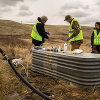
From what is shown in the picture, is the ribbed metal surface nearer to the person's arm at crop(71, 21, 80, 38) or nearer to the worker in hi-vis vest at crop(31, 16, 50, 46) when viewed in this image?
the worker in hi-vis vest at crop(31, 16, 50, 46)

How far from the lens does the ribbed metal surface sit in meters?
2.82

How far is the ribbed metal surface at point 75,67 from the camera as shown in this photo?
→ 2.82 metres

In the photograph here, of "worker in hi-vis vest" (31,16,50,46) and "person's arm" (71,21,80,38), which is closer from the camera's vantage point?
"person's arm" (71,21,80,38)

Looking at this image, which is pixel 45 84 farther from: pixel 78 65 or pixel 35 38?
pixel 35 38

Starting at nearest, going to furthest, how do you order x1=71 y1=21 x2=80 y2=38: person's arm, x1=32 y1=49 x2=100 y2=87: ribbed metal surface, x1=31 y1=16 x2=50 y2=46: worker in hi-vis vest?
x1=32 y1=49 x2=100 y2=87: ribbed metal surface → x1=71 y1=21 x2=80 y2=38: person's arm → x1=31 y1=16 x2=50 y2=46: worker in hi-vis vest

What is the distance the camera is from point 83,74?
2.86 metres

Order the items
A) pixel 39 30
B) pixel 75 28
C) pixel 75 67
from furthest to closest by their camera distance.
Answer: pixel 39 30
pixel 75 28
pixel 75 67

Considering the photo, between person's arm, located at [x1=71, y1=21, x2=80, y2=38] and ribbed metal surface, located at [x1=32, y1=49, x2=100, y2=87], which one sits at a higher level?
person's arm, located at [x1=71, y1=21, x2=80, y2=38]

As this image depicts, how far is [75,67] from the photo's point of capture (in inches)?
115

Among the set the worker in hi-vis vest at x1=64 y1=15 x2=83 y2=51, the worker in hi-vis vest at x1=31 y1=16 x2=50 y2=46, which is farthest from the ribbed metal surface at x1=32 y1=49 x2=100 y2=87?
the worker in hi-vis vest at x1=64 y1=15 x2=83 y2=51

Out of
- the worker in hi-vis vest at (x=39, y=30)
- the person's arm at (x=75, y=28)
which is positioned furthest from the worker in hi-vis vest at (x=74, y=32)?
the worker in hi-vis vest at (x=39, y=30)

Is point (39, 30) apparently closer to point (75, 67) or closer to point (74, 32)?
point (74, 32)

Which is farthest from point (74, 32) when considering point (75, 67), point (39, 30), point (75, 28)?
point (75, 67)

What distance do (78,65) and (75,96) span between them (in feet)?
2.28
